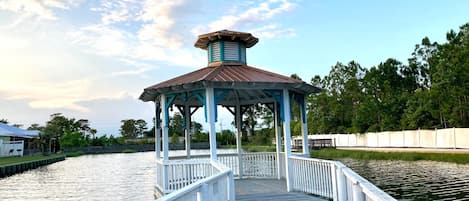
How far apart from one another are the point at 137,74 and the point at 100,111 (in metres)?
11.3

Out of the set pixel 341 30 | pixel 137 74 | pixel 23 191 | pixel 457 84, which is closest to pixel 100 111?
pixel 137 74

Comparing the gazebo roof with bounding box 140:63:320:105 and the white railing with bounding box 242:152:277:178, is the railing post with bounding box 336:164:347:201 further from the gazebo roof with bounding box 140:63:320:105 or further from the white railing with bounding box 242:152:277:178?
the white railing with bounding box 242:152:277:178

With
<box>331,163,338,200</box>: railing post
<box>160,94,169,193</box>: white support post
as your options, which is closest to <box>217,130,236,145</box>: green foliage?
<box>160,94,169,193</box>: white support post

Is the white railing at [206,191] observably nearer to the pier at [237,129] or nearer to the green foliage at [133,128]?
the pier at [237,129]

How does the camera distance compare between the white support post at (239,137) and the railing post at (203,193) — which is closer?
the railing post at (203,193)

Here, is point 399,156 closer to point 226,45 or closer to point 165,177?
point 226,45

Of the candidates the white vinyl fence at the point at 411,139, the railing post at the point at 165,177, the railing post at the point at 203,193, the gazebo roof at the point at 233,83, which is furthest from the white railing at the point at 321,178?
the white vinyl fence at the point at 411,139

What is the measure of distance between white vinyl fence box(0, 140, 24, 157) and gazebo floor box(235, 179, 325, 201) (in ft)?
112

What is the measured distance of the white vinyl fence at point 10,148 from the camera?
39069mm

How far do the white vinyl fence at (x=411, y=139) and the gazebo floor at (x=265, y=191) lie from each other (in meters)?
18.9

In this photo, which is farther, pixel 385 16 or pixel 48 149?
pixel 48 149

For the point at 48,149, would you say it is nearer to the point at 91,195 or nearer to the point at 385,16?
the point at 91,195

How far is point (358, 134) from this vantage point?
39.5 m

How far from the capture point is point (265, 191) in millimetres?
10008
